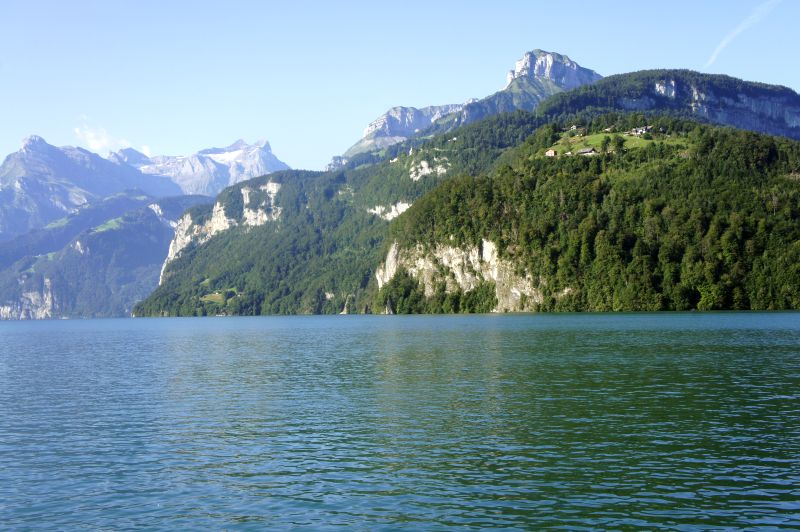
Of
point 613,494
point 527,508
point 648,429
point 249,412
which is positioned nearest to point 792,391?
point 648,429

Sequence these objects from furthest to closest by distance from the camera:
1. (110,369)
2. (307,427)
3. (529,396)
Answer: (110,369), (529,396), (307,427)

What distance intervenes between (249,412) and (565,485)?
84.9 feet

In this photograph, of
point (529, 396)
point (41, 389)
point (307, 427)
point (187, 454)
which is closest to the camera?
point (187, 454)

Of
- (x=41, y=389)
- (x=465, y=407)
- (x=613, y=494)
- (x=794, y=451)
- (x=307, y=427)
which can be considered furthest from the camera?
(x=41, y=389)

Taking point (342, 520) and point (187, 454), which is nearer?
point (342, 520)

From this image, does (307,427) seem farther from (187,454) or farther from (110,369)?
(110,369)

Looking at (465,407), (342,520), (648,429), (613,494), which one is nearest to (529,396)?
(465,407)

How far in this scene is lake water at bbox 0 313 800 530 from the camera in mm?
27859

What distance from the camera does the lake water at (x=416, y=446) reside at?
27859mm

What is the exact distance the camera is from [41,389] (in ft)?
216

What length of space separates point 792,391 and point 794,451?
1890 cm

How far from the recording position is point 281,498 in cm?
2984

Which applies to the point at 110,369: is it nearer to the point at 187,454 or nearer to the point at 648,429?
the point at 187,454

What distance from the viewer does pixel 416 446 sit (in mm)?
38094
